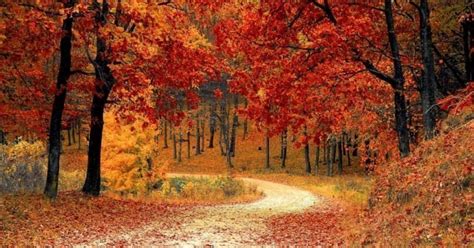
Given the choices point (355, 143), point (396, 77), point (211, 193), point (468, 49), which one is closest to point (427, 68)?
point (396, 77)

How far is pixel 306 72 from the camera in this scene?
1345 cm

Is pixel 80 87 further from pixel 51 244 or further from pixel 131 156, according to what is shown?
pixel 131 156

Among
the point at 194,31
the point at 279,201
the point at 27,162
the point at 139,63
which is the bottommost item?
the point at 279,201

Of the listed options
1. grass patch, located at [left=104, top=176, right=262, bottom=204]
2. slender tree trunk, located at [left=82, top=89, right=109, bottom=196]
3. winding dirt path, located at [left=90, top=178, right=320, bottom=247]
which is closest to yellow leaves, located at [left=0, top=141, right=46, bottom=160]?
grass patch, located at [left=104, top=176, right=262, bottom=204]

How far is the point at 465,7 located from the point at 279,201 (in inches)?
451

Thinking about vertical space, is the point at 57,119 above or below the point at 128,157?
above

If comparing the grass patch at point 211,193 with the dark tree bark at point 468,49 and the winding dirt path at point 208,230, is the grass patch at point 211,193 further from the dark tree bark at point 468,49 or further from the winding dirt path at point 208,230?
the dark tree bark at point 468,49

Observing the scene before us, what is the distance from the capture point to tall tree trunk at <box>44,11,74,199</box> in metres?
16.0

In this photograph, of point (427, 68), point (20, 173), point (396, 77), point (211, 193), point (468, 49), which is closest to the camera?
point (427, 68)

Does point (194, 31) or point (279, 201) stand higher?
point (194, 31)

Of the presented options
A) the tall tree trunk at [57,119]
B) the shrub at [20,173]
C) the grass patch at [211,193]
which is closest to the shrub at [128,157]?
the grass patch at [211,193]

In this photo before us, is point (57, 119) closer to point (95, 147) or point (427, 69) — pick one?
point (95, 147)

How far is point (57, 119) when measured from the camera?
1636 centimetres

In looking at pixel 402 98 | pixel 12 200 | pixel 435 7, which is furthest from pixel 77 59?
pixel 435 7
